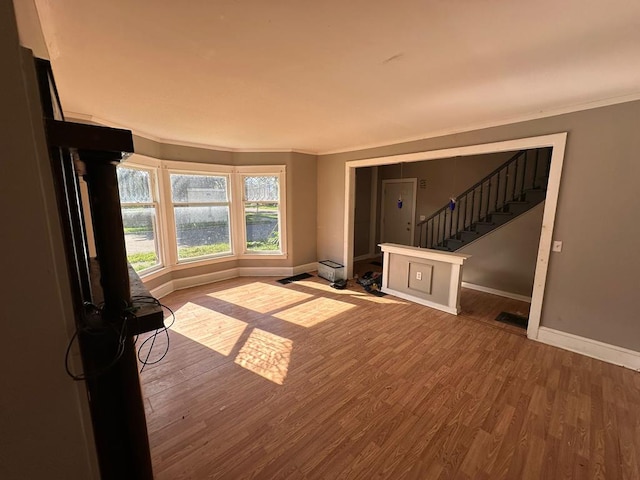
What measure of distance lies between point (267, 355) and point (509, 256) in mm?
4142

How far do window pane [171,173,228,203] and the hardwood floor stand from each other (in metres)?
2.21

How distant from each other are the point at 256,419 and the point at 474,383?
6.06 feet

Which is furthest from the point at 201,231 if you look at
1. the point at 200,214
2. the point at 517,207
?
the point at 517,207

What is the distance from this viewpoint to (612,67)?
1888 mm

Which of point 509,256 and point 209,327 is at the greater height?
point 509,256

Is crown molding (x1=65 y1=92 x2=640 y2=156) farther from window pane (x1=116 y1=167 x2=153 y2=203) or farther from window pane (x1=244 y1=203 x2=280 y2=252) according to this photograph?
window pane (x1=244 y1=203 x2=280 y2=252)

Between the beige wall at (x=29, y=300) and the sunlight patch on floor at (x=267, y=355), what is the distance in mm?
1757

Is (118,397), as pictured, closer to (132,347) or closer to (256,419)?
(132,347)

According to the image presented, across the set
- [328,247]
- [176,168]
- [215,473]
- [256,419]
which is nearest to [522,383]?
[256,419]

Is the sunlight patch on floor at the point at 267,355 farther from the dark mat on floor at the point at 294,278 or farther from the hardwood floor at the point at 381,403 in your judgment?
the dark mat on floor at the point at 294,278

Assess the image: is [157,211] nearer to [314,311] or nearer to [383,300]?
[314,311]

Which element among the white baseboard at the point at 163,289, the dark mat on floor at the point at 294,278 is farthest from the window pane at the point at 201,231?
the dark mat on floor at the point at 294,278

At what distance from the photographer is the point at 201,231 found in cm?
483

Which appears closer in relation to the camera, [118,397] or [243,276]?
[118,397]
